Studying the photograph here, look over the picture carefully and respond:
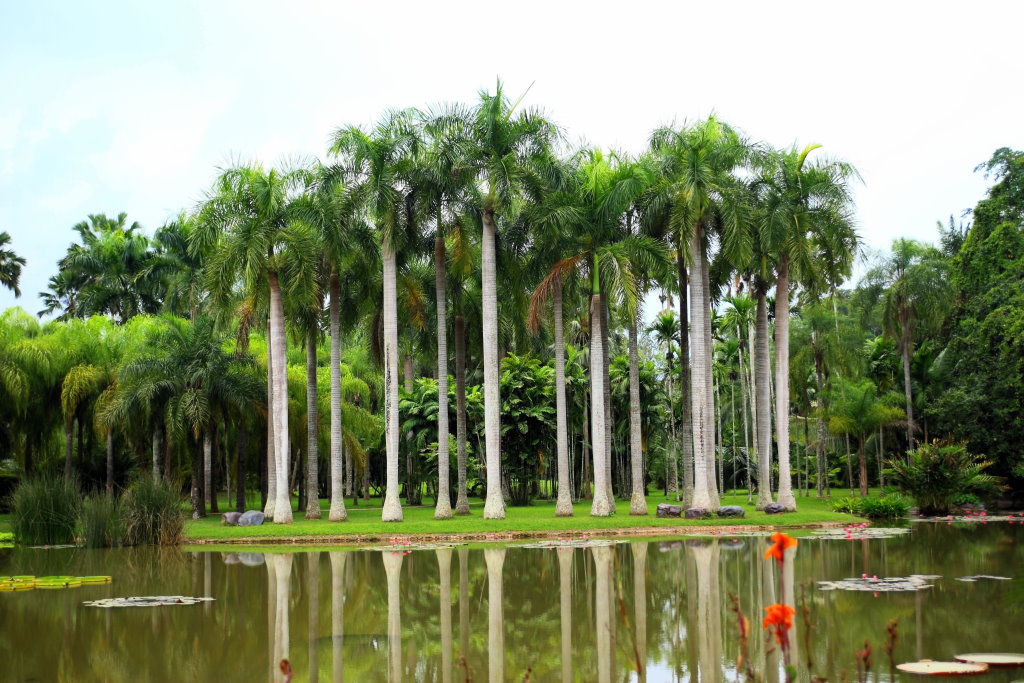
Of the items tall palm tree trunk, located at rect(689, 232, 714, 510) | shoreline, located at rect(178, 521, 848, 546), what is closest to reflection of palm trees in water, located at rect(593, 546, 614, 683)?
shoreline, located at rect(178, 521, 848, 546)

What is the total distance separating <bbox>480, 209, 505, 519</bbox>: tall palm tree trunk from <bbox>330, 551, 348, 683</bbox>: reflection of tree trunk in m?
8.74

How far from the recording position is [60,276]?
59281 mm

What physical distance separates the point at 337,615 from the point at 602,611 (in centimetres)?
358

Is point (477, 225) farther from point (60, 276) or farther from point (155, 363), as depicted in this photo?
point (60, 276)

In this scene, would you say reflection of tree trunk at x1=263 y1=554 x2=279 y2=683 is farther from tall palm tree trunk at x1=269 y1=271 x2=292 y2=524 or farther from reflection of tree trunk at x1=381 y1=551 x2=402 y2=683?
tall palm tree trunk at x1=269 y1=271 x2=292 y2=524

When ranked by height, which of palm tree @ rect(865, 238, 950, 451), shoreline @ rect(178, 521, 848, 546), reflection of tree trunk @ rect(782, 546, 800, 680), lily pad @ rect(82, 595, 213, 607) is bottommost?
shoreline @ rect(178, 521, 848, 546)

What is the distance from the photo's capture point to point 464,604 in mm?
14133

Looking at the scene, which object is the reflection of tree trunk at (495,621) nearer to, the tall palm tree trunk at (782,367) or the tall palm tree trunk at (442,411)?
the tall palm tree trunk at (442,411)

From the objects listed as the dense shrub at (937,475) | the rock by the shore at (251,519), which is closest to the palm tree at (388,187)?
the rock by the shore at (251,519)

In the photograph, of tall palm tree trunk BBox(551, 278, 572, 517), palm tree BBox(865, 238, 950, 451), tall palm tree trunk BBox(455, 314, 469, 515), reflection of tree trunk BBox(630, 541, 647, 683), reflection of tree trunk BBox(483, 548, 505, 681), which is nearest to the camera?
reflection of tree trunk BBox(483, 548, 505, 681)

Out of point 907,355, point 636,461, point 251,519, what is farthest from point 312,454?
point 907,355

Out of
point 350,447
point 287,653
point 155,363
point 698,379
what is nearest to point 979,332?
point 698,379

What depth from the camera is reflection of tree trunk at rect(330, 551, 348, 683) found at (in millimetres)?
9945

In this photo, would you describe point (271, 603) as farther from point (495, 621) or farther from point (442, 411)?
Result: point (442, 411)
